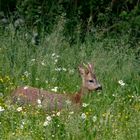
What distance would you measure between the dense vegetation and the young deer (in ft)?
0.40

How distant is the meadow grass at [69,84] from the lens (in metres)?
5.83

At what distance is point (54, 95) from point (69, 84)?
3.91 feet

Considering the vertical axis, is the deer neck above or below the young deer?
below

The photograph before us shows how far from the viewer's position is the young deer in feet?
23.0

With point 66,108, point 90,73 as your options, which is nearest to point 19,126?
point 66,108

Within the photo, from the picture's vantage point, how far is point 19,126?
5.94m

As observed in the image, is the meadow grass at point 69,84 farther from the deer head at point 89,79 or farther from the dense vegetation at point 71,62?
the deer head at point 89,79

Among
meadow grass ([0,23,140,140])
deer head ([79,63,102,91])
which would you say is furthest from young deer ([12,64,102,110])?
meadow grass ([0,23,140,140])

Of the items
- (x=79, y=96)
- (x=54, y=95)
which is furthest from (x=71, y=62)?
(x=54, y=95)

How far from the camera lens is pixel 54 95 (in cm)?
738

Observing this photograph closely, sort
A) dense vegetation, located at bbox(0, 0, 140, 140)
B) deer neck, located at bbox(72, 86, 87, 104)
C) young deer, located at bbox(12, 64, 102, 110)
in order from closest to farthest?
dense vegetation, located at bbox(0, 0, 140, 140) < young deer, located at bbox(12, 64, 102, 110) < deer neck, located at bbox(72, 86, 87, 104)

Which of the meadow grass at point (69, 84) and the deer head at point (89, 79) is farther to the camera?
the deer head at point (89, 79)

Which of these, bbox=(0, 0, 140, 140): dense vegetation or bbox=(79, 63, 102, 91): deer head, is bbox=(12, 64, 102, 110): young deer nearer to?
bbox=(79, 63, 102, 91): deer head

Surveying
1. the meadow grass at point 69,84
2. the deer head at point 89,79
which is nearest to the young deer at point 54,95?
the deer head at point 89,79
